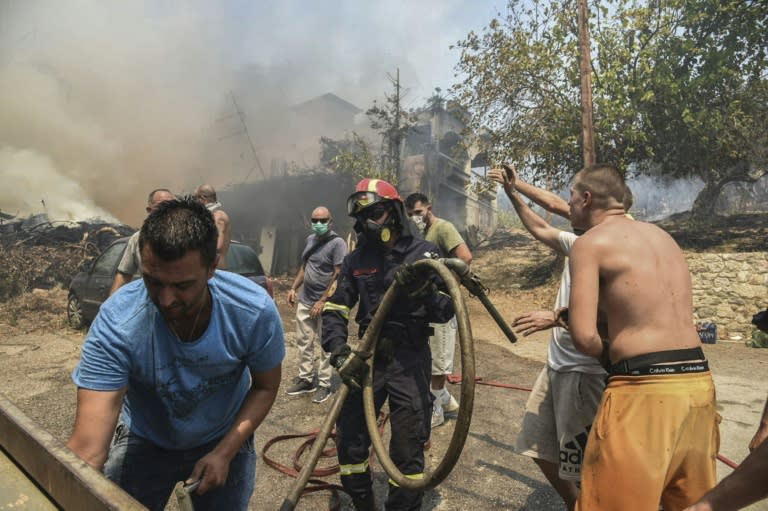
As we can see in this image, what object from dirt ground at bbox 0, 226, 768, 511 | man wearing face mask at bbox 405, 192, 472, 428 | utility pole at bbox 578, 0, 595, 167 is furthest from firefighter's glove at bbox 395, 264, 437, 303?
utility pole at bbox 578, 0, 595, 167

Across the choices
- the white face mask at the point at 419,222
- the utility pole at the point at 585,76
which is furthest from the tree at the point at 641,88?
the white face mask at the point at 419,222

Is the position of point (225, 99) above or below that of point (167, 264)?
above

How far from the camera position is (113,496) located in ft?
3.60

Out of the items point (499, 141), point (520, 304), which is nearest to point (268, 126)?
point (499, 141)

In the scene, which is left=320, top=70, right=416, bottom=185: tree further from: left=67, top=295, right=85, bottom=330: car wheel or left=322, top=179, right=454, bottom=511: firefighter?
left=322, top=179, right=454, bottom=511: firefighter

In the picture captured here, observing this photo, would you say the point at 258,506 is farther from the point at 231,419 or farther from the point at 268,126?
the point at 268,126

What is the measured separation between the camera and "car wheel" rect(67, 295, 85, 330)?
27.9 feet

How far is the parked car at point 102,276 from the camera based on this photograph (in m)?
6.40

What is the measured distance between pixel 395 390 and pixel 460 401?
1.06m

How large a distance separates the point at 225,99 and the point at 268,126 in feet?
11.0

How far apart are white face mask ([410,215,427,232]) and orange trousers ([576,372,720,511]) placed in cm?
321

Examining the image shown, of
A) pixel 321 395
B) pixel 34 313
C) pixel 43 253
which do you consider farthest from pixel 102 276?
pixel 43 253

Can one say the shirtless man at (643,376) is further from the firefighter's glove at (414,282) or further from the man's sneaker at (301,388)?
the man's sneaker at (301,388)

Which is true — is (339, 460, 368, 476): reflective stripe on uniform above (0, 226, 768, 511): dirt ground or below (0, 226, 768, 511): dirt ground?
above
